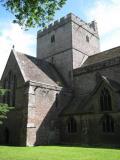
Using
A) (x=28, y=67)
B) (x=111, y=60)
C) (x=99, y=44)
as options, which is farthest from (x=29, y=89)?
(x=99, y=44)

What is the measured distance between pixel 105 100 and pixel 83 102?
5.20 m

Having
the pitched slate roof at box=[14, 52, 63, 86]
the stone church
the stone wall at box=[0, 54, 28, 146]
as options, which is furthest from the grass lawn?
the pitched slate roof at box=[14, 52, 63, 86]

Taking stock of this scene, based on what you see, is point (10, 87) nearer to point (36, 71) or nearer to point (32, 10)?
point (36, 71)

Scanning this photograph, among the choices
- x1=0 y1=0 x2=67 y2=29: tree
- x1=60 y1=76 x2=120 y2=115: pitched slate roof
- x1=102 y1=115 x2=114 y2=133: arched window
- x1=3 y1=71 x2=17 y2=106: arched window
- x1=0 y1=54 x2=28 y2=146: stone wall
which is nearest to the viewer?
x1=0 y1=0 x2=67 y2=29: tree

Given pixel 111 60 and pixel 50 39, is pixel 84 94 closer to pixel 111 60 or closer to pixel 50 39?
pixel 111 60

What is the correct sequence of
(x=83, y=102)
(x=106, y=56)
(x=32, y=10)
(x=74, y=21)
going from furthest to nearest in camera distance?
(x=74, y=21)
(x=106, y=56)
(x=83, y=102)
(x=32, y=10)

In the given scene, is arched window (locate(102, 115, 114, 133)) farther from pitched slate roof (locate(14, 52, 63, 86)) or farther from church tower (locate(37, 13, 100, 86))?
church tower (locate(37, 13, 100, 86))

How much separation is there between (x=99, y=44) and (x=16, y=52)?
1786 cm

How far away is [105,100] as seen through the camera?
25.0 meters

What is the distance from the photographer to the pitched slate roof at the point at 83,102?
1006 inches

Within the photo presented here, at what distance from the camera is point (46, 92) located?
95.1 feet

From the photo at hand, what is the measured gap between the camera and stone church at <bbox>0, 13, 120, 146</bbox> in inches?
985

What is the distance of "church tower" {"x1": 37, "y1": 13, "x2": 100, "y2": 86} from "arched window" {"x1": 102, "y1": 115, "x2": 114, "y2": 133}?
36.0 ft

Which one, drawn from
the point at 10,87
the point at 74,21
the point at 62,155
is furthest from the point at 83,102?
the point at 74,21
